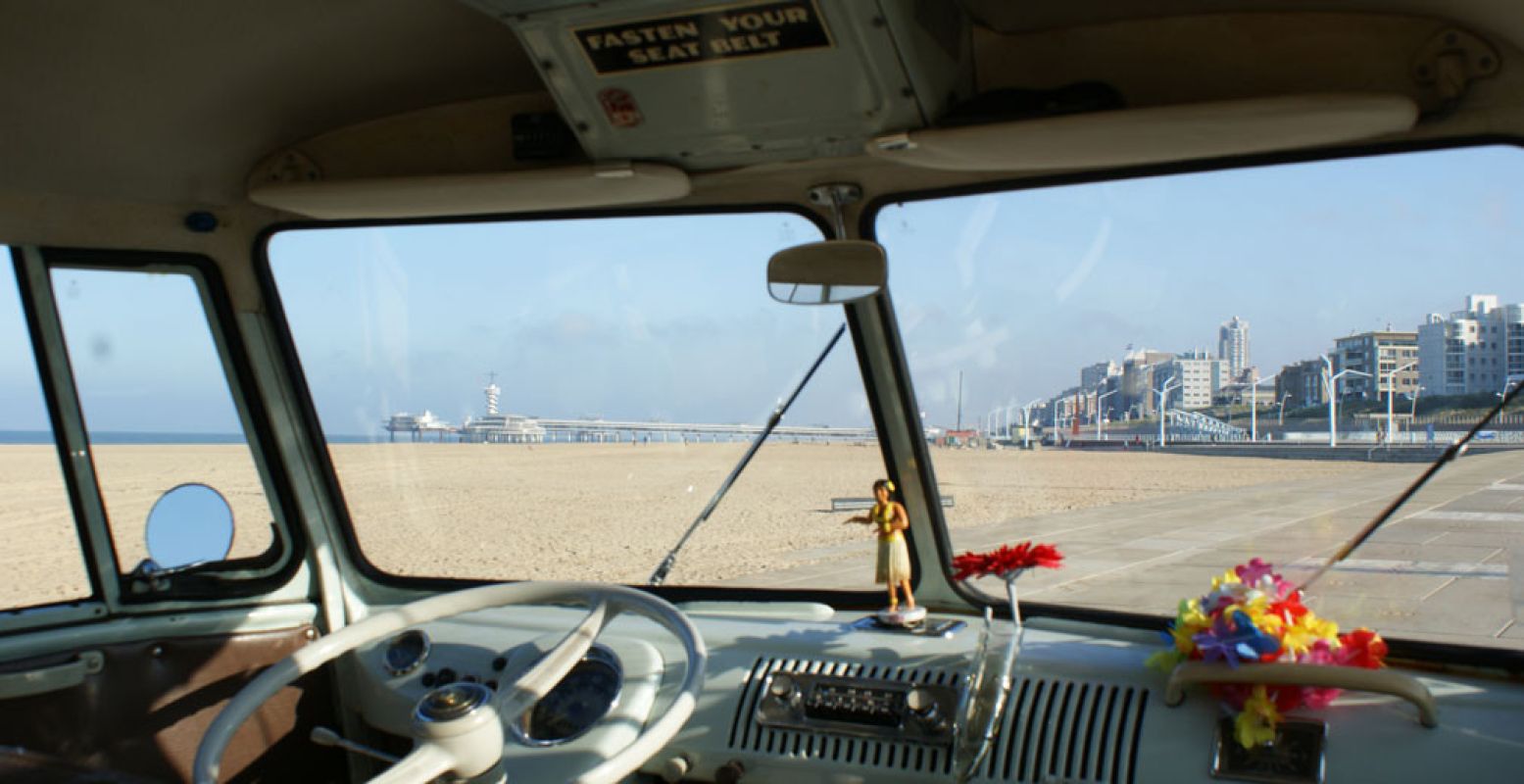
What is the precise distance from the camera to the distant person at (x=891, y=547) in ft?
11.1

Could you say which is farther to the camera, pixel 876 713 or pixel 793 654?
pixel 793 654

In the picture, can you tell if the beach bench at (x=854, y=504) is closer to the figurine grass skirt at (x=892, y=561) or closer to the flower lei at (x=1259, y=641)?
the figurine grass skirt at (x=892, y=561)

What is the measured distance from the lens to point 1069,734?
273 centimetres

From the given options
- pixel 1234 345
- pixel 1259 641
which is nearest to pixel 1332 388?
pixel 1234 345

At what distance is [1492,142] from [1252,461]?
39.3 inches

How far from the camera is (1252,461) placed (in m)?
3.20

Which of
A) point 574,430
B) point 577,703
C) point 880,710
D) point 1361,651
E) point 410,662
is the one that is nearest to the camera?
point 1361,651

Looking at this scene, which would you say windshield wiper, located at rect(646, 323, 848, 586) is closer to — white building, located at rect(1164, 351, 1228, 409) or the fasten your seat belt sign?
white building, located at rect(1164, 351, 1228, 409)

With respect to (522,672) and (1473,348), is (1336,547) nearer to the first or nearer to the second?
(1473,348)

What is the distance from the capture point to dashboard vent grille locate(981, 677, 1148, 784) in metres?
2.66

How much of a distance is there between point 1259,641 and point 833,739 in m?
1.03

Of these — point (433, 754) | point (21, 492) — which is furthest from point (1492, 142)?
point (21, 492)

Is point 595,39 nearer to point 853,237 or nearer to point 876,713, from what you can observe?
point 853,237

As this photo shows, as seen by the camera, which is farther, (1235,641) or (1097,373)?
(1097,373)
